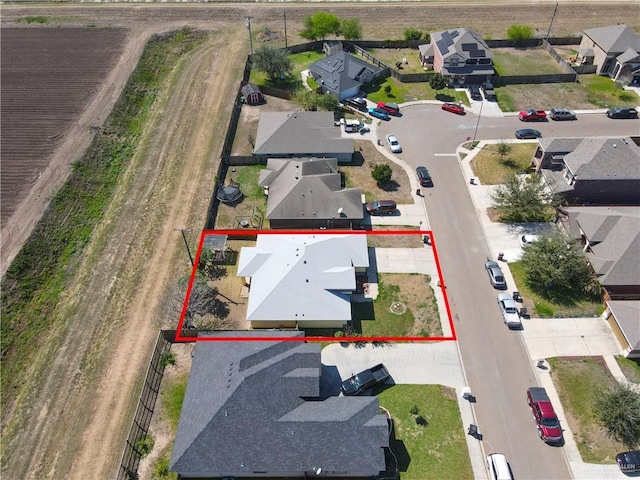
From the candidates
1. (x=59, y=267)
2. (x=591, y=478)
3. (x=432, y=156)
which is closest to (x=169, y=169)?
(x=59, y=267)

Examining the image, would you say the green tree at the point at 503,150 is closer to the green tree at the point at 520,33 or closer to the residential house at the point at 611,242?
the residential house at the point at 611,242

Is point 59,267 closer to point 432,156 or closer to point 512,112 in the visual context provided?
point 432,156

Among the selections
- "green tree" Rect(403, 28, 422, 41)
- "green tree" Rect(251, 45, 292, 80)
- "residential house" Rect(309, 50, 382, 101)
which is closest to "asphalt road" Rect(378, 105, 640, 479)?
"residential house" Rect(309, 50, 382, 101)

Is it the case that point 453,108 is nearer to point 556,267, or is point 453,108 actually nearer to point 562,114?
point 562,114

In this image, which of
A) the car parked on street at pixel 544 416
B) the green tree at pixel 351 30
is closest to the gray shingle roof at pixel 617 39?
the green tree at pixel 351 30

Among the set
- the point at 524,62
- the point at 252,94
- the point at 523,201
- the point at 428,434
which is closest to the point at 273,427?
the point at 428,434
